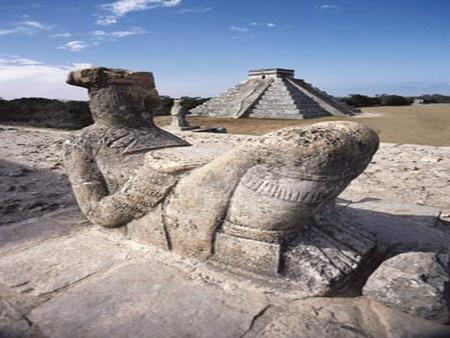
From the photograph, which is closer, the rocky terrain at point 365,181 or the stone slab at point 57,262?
the stone slab at point 57,262

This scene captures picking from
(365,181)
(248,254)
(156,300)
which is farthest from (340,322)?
(365,181)

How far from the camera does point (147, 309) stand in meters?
1.82

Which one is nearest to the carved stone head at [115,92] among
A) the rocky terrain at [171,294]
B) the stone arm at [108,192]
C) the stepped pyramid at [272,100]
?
the stone arm at [108,192]

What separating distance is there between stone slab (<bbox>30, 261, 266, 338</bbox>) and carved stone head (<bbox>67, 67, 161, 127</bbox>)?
40.5 inches

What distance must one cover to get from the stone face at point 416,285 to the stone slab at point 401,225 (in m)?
0.40

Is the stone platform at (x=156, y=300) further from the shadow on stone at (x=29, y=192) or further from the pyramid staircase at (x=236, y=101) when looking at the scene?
the pyramid staircase at (x=236, y=101)

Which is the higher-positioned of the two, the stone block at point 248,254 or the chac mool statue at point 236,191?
the chac mool statue at point 236,191

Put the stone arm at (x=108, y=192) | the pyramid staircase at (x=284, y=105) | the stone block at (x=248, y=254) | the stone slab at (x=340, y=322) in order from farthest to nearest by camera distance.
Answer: the pyramid staircase at (x=284, y=105)
the stone arm at (x=108, y=192)
the stone block at (x=248, y=254)
the stone slab at (x=340, y=322)

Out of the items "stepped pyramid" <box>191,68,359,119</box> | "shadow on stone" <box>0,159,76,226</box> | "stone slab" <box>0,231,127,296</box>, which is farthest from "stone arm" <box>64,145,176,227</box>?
"stepped pyramid" <box>191,68,359,119</box>

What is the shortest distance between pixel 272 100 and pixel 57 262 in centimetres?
1997

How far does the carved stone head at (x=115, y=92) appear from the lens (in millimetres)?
2467

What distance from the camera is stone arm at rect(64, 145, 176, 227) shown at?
2.26 meters

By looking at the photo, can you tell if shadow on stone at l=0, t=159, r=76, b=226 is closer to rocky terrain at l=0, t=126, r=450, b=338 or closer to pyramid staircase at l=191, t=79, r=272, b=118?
rocky terrain at l=0, t=126, r=450, b=338

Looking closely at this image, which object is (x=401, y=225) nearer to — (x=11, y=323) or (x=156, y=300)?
(x=156, y=300)
